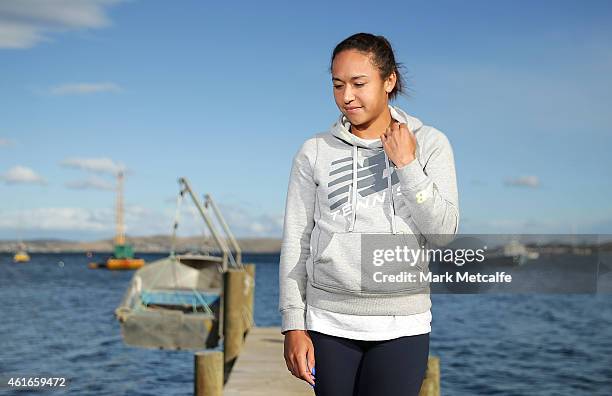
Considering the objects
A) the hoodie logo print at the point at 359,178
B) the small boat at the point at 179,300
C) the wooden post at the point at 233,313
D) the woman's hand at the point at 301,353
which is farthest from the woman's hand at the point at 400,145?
the small boat at the point at 179,300

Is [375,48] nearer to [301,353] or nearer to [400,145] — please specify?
[400,145]

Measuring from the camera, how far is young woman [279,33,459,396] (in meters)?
2.69

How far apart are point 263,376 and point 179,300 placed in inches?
523

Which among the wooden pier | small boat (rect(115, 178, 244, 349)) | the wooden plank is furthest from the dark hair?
small boat (rect(115, 178, 244, 349))

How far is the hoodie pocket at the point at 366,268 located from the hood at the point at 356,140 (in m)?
0.05

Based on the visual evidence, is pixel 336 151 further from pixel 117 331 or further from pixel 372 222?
pixel 117 331

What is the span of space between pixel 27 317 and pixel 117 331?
984cm

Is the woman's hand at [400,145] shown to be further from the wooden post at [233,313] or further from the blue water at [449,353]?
the wooden post at [233,313]

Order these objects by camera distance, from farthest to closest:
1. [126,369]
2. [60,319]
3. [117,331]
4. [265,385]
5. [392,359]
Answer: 1. [60,319]
2. [117,331]
3. [126,369]
4. [265,385]
5. [392,359]

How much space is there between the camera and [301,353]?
2.81 meters

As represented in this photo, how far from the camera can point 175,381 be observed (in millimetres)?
19641

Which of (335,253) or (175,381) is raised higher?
(335,253)

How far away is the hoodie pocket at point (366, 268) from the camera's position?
2684 mm

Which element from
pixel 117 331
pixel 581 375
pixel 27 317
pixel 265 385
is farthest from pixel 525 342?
pixel 27 317
